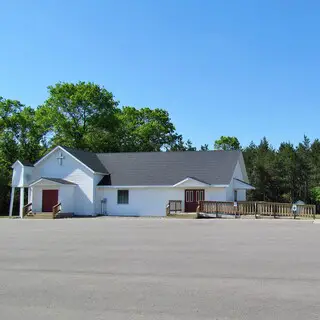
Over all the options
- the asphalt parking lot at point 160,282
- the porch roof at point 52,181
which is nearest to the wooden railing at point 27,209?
the porch roof at point 52,181

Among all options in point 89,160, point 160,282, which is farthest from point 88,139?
point 160,282

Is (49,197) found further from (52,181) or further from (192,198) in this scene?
(192,198)

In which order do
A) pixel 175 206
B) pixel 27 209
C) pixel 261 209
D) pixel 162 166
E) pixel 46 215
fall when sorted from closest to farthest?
pixel 261 209 < pixel 175 206 < pixel 46 215 < pixel 27 209 < pixel 162 166

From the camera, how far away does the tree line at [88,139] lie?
5288cm

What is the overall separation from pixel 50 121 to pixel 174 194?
2272 centimetres

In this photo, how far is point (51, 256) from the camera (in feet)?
37.8

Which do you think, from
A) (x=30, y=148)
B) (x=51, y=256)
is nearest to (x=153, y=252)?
(x=51, y=256)

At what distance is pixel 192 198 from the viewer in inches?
1459

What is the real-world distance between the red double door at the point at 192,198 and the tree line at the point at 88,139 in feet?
61.2

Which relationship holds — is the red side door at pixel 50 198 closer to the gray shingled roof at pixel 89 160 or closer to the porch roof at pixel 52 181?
the porch roof at pixel 52 181

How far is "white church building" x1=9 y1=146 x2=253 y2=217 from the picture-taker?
A: 3703 centimetres

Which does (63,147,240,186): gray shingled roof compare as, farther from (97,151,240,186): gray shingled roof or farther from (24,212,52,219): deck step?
(24,212,52,219): deck step

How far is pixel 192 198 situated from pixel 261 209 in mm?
6977

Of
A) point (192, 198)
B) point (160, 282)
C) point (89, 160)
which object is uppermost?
point (89, 160)
